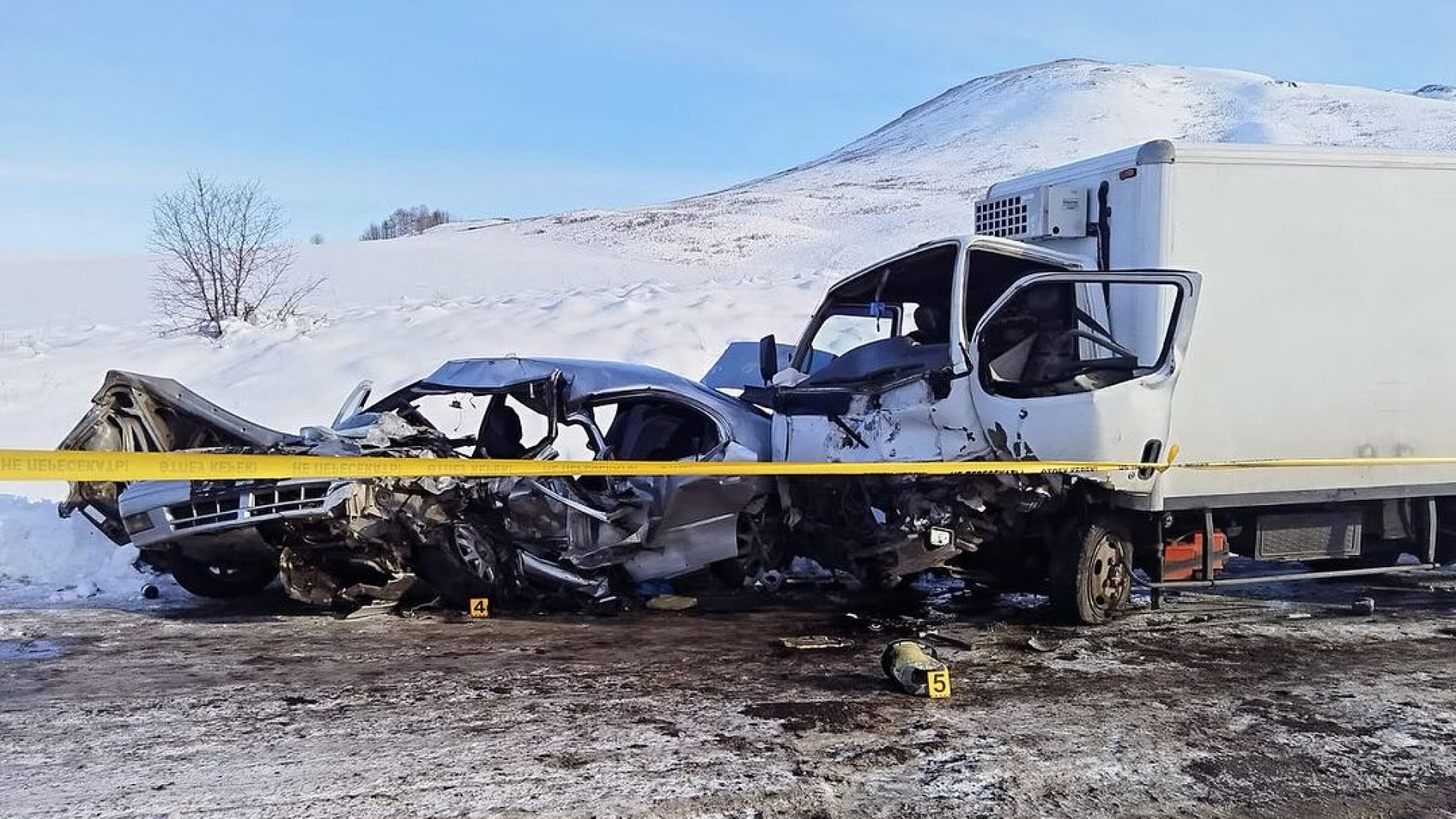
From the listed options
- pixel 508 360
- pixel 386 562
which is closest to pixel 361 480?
pixel 386 562

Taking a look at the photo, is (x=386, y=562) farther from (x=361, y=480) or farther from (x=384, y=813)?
(x=384, y=813)

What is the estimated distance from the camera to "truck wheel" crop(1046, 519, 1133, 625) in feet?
22.1

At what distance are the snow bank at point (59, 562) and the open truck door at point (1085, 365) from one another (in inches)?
228

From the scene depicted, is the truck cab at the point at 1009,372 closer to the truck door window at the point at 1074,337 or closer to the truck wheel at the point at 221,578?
the truck door window at the point at 1074,337

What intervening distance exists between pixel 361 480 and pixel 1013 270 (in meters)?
4.01

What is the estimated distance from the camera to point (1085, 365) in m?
6.66

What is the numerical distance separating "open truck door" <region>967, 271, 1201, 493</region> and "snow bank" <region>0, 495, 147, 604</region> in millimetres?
5779

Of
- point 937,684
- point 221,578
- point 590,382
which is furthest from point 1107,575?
point 221,578

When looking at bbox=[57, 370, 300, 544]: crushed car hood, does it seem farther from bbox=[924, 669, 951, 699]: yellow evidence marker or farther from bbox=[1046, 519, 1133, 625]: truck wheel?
bbox=[1046, 519, 1133, 625]: truck wheel

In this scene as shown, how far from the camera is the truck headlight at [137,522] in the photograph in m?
6.76

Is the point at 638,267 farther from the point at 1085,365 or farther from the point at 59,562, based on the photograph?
the point at 1085,365

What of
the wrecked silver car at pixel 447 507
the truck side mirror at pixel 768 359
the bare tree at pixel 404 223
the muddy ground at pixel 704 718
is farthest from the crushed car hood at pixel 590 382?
the bare tree at pixel 404 223

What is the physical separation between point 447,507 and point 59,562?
11.5 feet

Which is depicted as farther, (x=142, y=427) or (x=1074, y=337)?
(x=142, y=427)
